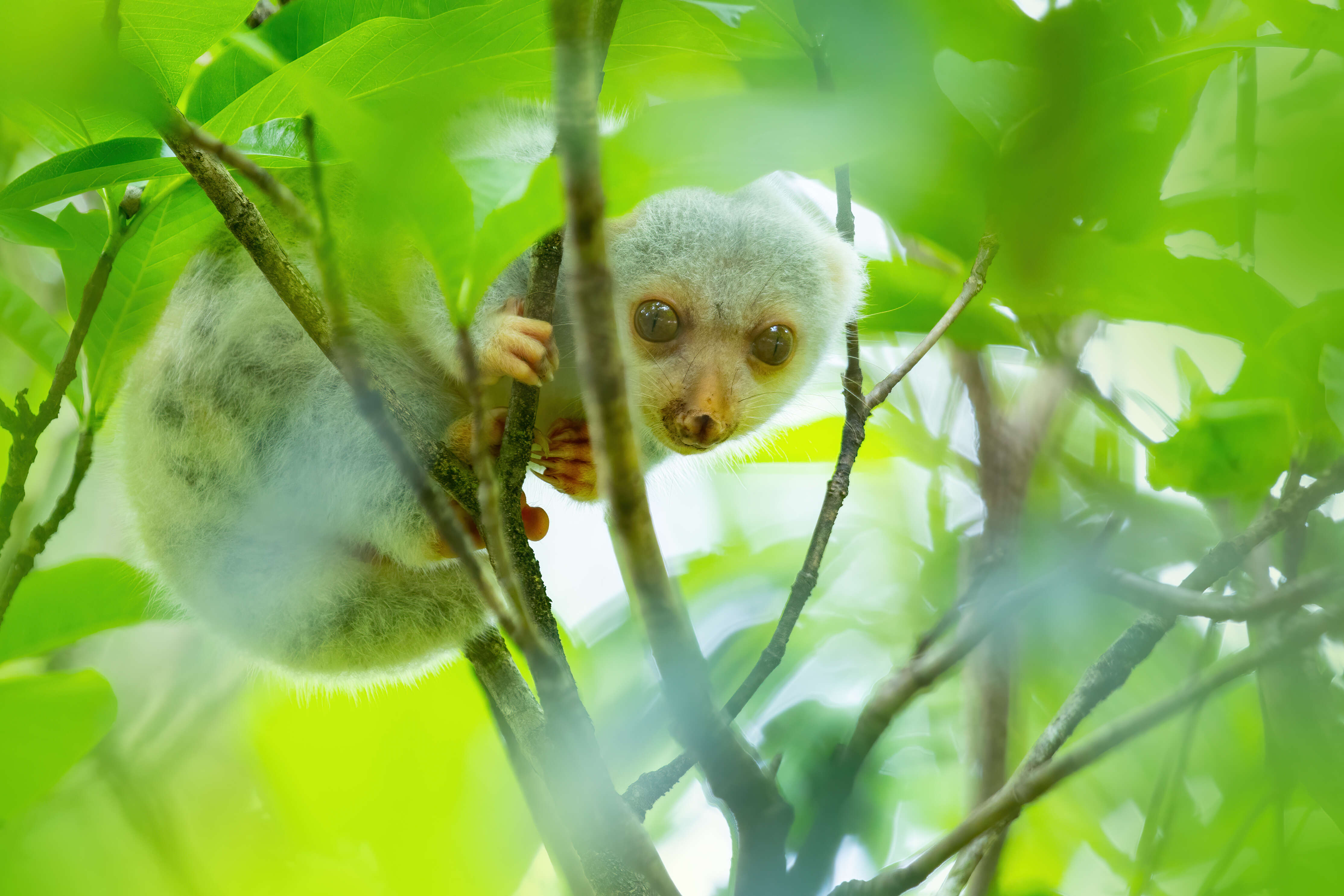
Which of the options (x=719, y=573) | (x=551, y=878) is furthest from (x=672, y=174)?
(x=551, y=878)

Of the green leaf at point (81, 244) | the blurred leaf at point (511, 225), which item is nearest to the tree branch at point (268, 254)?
the blurred leaf at point (511, 225)

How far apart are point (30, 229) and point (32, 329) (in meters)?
0.78

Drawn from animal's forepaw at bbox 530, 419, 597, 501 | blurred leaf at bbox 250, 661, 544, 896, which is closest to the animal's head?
animal's forepaw at bbox 530, 419, 597, 501

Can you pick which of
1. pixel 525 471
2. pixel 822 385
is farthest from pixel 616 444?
pixel 822 385

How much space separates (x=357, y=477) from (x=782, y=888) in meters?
1.44

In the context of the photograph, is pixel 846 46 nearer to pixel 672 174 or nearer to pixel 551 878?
pixel 672 174

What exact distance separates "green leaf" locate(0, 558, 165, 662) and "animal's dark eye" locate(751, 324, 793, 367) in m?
1.65

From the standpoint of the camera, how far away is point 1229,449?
166cm

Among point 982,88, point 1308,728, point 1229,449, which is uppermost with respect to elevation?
point 982,88

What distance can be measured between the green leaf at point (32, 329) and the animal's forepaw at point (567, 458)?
1039mm

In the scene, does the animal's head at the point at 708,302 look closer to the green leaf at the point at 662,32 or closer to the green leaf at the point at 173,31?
the green leaf at the point at 662,32

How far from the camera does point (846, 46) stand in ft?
4.11

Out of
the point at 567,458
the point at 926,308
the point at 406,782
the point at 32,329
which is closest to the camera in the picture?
the point at 926,308

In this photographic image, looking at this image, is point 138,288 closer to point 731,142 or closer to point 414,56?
point 414,56
